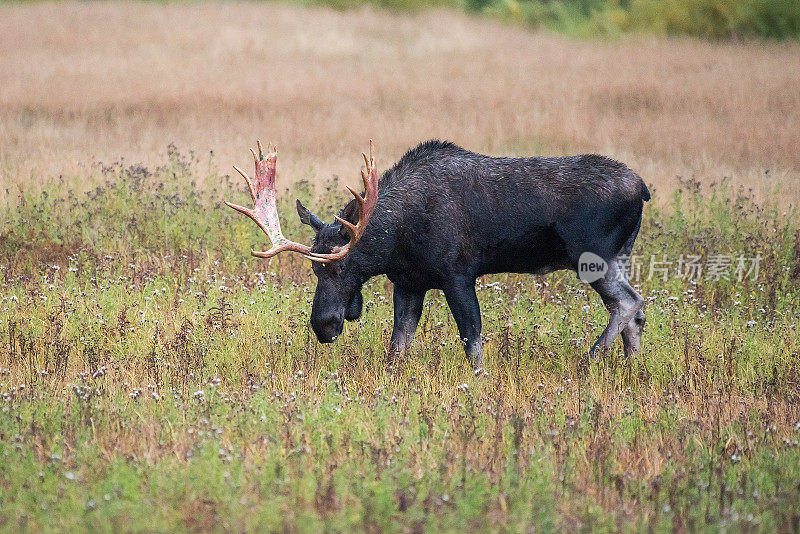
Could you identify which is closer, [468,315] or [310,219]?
[310,219]

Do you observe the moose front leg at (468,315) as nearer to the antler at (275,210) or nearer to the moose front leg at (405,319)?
the moose front leg at (405,319)

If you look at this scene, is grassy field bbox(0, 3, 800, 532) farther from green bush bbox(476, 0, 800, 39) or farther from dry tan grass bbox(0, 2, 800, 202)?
green bush bbox(476, 0, 800, 39)

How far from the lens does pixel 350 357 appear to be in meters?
7.27

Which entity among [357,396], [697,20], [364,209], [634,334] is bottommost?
[357,396]

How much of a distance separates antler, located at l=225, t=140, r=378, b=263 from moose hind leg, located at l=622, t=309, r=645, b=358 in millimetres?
2280

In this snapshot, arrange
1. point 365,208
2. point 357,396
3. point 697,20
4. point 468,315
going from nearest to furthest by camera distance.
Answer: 1. point 357,396
2. point 365,208
3. point 468,315
4. point 697,20

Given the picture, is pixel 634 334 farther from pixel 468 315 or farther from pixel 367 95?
pixel 367 95

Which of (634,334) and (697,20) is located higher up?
(697,20)

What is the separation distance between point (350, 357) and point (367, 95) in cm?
1309

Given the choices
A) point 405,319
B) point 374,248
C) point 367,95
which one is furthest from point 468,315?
point 367,95

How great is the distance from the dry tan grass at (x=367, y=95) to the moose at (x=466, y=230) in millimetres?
5286

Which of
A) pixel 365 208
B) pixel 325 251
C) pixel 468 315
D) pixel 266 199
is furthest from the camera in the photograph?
pixel 468 315

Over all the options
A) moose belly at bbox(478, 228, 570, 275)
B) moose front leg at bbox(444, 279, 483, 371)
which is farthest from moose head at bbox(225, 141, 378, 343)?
moose belly at bbox(478, 228, 570, 275)

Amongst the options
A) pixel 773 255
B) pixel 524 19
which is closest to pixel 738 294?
pixel 773 255
